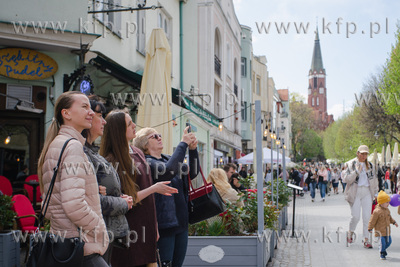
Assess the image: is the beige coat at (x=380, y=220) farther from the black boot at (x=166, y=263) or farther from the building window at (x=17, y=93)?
the building window at (x=17, y=93)

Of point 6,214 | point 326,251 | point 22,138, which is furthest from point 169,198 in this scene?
point 22,138

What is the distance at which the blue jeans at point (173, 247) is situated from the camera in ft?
13.8

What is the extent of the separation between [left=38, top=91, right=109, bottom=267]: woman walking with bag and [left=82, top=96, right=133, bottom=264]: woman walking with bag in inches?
9.3

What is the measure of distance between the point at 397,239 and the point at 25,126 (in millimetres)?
7794

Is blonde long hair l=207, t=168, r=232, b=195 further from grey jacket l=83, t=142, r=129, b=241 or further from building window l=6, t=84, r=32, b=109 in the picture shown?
grey jacket l=83, t=142, r=129, b=241

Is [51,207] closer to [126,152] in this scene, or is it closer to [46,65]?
[126,152]

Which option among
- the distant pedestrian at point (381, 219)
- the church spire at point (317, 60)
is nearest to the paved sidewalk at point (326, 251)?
the distant pedestrian at point (381, 219)

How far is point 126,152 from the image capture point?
3650 millimetres

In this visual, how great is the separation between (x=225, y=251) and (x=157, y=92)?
4105mm

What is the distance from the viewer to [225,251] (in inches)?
235

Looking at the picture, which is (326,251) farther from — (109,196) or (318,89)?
(318,89)

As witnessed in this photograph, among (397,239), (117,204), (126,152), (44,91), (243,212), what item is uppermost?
(44,91)

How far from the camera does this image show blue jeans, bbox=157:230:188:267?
13.8ft

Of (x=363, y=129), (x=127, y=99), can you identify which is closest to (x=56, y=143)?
(x=127, y=99)
